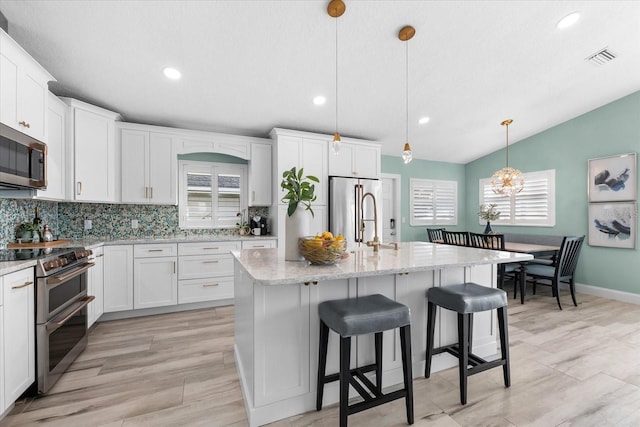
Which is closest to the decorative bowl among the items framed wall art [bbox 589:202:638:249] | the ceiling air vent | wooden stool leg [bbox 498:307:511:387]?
wooden stool leg [bbox 498:307:511:387]

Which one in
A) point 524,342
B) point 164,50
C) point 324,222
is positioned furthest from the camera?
point 324,222

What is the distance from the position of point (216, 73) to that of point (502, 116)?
4.10 meters

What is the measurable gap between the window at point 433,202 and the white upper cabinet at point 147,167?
14.1ft

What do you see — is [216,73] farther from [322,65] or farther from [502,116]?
[502,116]

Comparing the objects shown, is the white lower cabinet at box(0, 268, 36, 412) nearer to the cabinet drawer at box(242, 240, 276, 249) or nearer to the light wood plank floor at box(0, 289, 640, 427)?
the light wood plank floor at box(0, 289, 640, 427)

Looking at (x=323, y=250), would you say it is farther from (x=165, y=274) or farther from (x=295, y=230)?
(x=165, y=274)

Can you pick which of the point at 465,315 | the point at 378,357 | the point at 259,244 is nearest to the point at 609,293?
the point at 465,315

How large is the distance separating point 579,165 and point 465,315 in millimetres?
4327

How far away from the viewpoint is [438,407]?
5.93 feet

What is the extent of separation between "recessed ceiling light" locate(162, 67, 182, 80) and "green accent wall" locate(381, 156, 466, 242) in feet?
12.3

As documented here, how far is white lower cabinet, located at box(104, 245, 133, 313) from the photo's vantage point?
3.19 meters

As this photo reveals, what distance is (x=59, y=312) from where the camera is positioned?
206cm

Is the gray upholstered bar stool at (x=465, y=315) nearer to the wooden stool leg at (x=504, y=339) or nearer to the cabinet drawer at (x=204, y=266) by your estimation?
the wooden stool leg at (x=504, y=339)

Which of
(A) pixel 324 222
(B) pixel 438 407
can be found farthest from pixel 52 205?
(B) pixel 438 407
